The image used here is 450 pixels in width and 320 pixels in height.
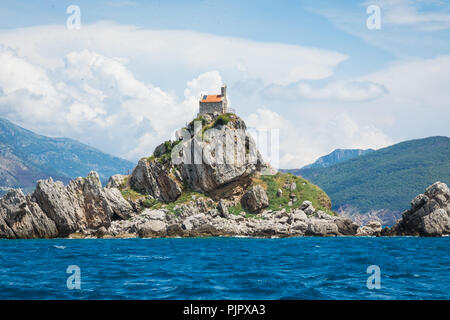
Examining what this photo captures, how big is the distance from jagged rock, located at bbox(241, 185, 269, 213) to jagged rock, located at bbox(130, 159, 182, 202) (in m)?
15.4

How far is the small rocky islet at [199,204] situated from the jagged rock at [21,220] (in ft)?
0.58

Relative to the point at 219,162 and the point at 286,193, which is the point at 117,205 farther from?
the point at 286,193

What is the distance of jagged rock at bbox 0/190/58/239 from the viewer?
89.5 m

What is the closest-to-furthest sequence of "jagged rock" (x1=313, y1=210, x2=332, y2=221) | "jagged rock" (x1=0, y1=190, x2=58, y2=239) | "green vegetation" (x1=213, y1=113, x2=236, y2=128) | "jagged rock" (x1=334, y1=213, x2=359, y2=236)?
"jagged rock" (x1=0, y1=190, x2=58, y2=239)
"jagged rock" (x1=334, y1=213, x2=359, y2=236)
"jagged rock" (x1=313, y1=210, x2=332, y2=221)
"green vegetation" (x1=213, y1=113, x2=236, y2=128)

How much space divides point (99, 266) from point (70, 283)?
941 cm

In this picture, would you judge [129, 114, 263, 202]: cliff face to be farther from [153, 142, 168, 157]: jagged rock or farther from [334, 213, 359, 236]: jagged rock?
[334, 213, 359, 236]: jagged rock

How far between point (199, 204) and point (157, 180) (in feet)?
42.8

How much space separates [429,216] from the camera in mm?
91000

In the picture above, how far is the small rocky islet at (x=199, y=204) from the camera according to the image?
91875mm

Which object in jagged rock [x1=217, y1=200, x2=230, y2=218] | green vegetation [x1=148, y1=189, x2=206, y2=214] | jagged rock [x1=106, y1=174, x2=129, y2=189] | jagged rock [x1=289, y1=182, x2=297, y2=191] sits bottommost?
jagged rock [x1=217, y1=200, x2=230, y2=218]

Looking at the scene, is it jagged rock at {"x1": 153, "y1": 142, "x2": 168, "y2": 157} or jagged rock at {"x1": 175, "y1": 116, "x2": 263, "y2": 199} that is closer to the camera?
jagged rock at {"x1": 175, "y1": 116, "x2": 263, "y2": 199}

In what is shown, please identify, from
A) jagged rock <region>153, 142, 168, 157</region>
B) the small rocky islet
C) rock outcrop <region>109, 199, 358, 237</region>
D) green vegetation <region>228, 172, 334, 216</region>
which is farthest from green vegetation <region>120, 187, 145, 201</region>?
green vegetation <region>228, 172, 334, 216</region>

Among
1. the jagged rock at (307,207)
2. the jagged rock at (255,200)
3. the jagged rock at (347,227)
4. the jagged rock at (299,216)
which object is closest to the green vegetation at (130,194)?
the jagged rock at (255,200)
